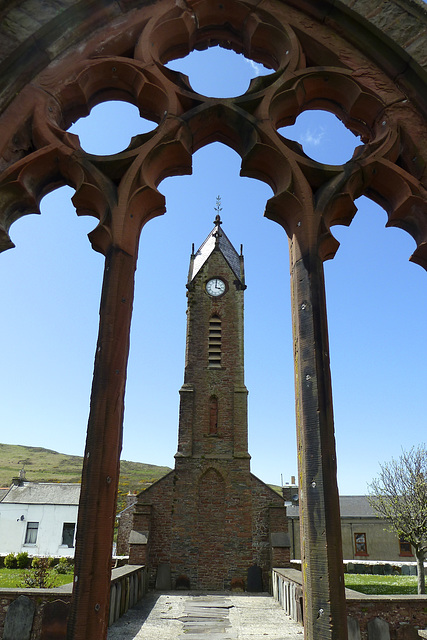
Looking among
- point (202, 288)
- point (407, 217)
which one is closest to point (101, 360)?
point (407, 217)

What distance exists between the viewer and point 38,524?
3075cm

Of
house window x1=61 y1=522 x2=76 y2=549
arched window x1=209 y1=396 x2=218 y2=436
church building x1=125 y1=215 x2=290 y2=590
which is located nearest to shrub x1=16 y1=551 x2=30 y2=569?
house window x1=61 y1=522 x2=76 y2=549

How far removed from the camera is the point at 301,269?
112 inches

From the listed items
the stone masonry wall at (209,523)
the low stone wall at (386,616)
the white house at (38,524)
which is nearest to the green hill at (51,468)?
the white house at (38,524)

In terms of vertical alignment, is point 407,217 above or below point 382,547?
above

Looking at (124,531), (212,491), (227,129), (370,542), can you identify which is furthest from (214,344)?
(370,542)

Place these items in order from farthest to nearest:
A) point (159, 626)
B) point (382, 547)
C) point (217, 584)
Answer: point (382, 547) < point (217, 584) < point (159, 626)

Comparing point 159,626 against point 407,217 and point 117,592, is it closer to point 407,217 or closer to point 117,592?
point 117,592

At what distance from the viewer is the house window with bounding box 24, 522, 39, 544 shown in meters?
30.6

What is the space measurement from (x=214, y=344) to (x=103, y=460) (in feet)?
65.8

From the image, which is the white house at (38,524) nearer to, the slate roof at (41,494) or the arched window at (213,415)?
the slate roof at (41,494)

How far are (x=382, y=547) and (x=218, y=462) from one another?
22.1 m

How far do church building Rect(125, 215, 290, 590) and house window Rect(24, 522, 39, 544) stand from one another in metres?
15.5

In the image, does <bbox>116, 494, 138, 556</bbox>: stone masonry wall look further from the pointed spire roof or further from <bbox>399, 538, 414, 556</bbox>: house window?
<bbox>399, 538, 414, 556</bbox>: house window
